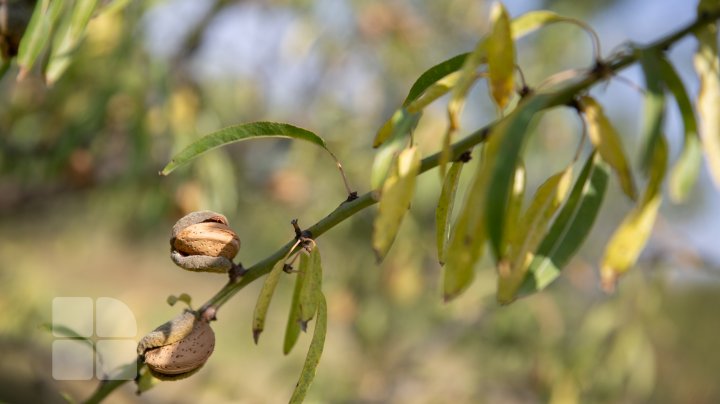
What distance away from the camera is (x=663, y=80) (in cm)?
49

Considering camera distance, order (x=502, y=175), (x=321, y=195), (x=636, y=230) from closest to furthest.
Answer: (x=502, y=175) < (x=636, y=230) < (x=321, y=195)

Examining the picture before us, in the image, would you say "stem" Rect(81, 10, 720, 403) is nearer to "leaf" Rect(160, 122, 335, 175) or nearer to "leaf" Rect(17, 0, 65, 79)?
"leaf" Rect(160, 122, 335, 175)

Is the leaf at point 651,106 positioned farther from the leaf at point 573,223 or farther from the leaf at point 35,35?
the leaf at point 35,35

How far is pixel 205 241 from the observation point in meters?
0.56

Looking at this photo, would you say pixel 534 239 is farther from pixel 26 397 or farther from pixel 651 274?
pixel 26 397

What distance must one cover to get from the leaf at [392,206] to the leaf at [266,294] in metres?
0.10

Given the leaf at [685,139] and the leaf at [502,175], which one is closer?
the leaf at [502,175]

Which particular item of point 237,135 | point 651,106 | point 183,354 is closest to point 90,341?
point 183,354

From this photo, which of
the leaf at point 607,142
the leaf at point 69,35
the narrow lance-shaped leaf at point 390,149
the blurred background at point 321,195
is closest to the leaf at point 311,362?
the narrow lance-shaped leaf at point 390,149

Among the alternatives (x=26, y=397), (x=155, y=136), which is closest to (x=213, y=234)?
(x=155, y=136)

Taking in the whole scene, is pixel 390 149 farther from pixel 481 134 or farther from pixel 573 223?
pixel 573 223

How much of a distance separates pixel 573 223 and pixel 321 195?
5.86ft

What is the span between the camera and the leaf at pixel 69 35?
2.22 feet

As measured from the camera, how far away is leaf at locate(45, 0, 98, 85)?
0.68 meters
